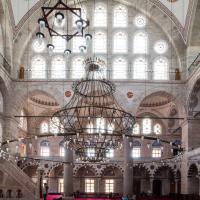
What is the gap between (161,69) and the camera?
2850 centimetres

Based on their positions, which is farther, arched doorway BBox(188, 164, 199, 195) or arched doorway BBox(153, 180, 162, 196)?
arched doorway BBox(153, 180, 162, 196)

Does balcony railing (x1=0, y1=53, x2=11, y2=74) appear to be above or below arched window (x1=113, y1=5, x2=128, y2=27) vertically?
below

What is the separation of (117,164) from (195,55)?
9.93 metres

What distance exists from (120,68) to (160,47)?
295 centimetres

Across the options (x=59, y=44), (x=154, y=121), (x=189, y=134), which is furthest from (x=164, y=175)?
(x=59, y=44)

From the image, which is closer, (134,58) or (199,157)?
(199,157)

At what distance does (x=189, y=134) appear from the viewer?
87.1ft

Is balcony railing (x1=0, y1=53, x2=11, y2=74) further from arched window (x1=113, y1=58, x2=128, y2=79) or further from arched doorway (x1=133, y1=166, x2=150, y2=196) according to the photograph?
arched doorway (x1=133, y1=166, x2=150, y2=196)

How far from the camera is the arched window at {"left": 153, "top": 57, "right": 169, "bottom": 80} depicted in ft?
93.0

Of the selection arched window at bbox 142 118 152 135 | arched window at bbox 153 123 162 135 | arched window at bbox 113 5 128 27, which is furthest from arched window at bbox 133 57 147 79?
arched window at bbox 153 123 162 135

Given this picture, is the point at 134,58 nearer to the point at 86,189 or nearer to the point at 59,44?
the point at 59,44

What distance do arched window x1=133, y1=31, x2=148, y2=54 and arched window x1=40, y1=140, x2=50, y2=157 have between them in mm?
10938

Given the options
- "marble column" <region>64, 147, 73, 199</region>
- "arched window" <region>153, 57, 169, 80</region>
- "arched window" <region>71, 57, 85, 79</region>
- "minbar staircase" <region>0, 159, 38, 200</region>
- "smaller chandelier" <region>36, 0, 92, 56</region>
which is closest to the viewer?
"smaller chandelier" <region>36, 0, 92, 56</region>

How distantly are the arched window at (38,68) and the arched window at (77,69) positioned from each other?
6.10 ft
